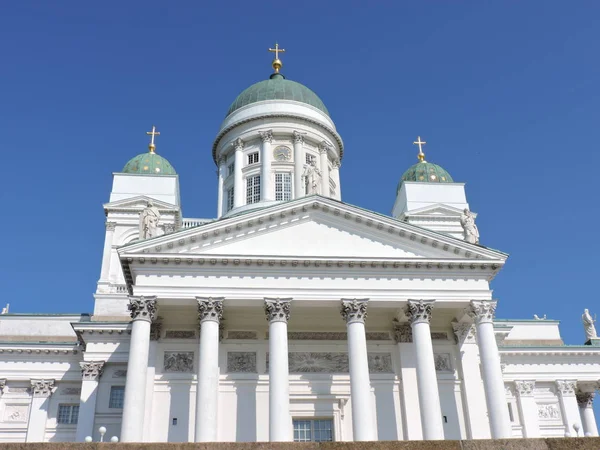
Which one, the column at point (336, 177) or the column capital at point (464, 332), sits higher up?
the column at point (336, 177)

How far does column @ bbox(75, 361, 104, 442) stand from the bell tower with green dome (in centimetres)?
1931

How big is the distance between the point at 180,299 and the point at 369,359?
25.9ft

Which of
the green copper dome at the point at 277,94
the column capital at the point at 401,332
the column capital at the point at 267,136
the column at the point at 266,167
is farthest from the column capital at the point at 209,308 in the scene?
the green copper dome at the point at 277,94

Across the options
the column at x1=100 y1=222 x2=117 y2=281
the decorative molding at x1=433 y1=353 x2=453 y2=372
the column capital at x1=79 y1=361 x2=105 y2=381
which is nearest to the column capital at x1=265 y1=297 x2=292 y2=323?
the decorative molding at x1=433 y1=353 x2=453 y2=372

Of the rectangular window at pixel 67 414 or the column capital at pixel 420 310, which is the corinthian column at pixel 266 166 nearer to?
the column capital at pixel 420 310

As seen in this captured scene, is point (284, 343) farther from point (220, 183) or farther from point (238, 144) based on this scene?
point (238, 144)

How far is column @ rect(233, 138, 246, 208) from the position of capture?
36.5 metres

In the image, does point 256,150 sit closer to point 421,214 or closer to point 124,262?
point 421,214

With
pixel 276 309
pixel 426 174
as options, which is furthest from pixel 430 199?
pixel 276 309

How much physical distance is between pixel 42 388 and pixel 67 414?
5.28 ft

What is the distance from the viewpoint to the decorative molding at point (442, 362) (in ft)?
85.3

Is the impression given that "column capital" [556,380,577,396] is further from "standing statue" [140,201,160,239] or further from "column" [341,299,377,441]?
"standing statue" [140,201,160,239]

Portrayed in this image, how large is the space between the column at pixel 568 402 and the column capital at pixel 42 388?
946 inches

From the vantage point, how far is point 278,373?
22.1 metres
